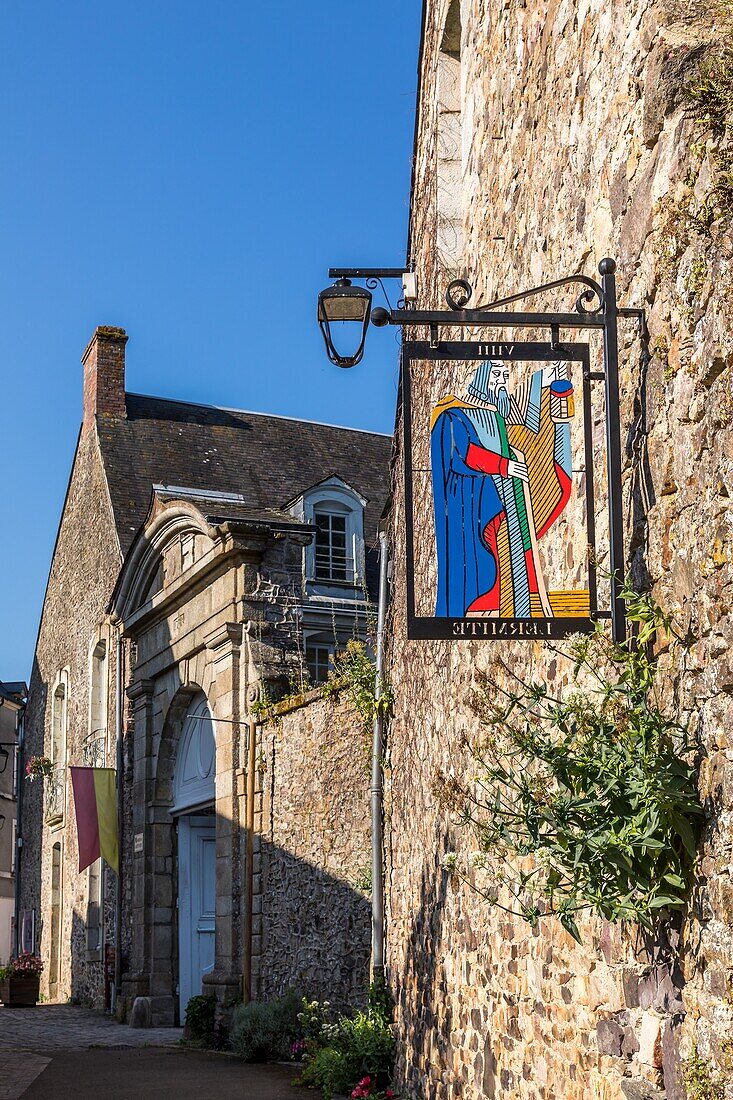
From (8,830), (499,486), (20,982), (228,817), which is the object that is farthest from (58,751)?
(499,486)

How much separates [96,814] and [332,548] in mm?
4671

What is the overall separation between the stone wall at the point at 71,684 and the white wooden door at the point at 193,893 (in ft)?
9.79

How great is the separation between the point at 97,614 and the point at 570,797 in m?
18.0

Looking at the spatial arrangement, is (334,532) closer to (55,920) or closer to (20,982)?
(20,982)

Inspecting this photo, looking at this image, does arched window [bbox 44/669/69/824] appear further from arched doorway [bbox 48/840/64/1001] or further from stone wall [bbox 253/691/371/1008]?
stone wall [bbox 253/691/371/1008]

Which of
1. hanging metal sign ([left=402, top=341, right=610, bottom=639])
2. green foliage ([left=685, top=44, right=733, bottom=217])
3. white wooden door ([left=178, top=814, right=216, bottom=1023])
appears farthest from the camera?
white wooden door ([left=178, top=814, right=216, bottom=1023])

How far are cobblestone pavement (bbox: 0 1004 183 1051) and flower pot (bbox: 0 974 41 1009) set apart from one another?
4.39 ft

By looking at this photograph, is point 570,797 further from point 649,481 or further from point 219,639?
point 219,639

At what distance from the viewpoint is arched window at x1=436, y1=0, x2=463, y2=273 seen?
7.44 m

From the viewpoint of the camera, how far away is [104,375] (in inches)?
888

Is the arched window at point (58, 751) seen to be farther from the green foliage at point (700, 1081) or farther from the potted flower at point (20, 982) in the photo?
the green foliage at point (700, 1081)

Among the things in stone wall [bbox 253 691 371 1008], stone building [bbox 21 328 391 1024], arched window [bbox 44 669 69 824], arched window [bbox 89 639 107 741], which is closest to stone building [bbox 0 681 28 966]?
stone building [bbox 21 328 391 1024]

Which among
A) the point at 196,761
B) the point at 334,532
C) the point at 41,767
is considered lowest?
the point at 196,761

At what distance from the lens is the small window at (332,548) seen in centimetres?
1812
